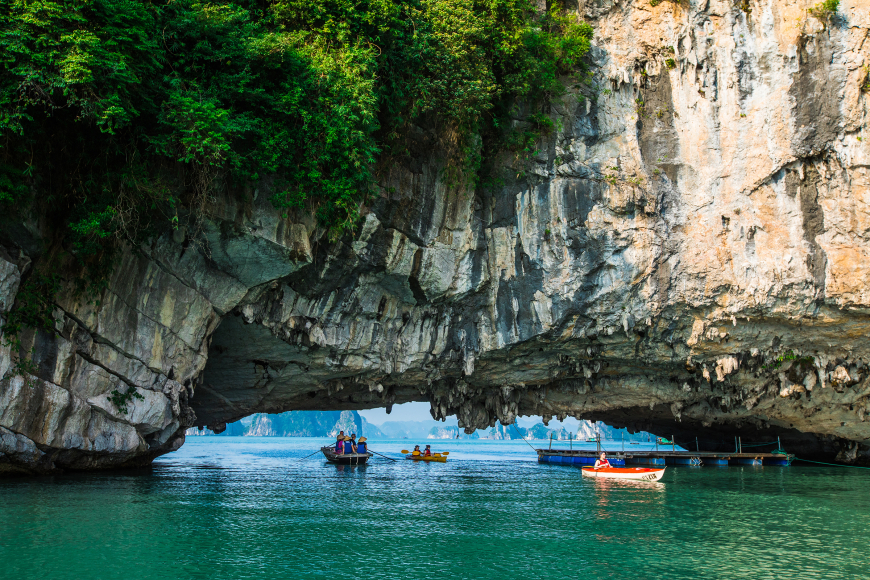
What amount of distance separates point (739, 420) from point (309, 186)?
82.7 feet

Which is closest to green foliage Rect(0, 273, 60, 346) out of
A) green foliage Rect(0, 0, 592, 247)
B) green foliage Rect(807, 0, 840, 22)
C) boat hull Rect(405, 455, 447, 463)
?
green foliage Rect(0, 0, 592, 247)

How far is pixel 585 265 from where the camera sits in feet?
70.3

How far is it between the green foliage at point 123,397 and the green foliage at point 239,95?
5.01m

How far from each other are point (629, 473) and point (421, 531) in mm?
14232

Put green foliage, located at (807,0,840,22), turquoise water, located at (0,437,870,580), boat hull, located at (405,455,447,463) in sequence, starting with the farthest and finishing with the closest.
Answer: boat hull, located at (405,455,447,463) → green foliage, located at (807,0,840,22) → turquoise water, located at (0,437,870,580)

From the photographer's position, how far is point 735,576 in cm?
972

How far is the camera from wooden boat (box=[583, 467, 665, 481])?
2394 cm

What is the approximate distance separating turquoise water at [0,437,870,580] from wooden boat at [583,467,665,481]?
229cm

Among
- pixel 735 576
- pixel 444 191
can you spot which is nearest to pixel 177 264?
pixel 444 191

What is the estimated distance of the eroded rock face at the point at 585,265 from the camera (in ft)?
62.3

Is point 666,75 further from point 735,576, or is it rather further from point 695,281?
point 735,576

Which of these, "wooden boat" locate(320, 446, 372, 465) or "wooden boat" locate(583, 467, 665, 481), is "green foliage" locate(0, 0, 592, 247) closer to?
"wooden boat" locate(583, 467, 665, 481)

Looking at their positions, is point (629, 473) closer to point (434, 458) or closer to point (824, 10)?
point (824, 10)

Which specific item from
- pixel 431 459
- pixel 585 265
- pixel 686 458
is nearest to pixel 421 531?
pixel 585 265
